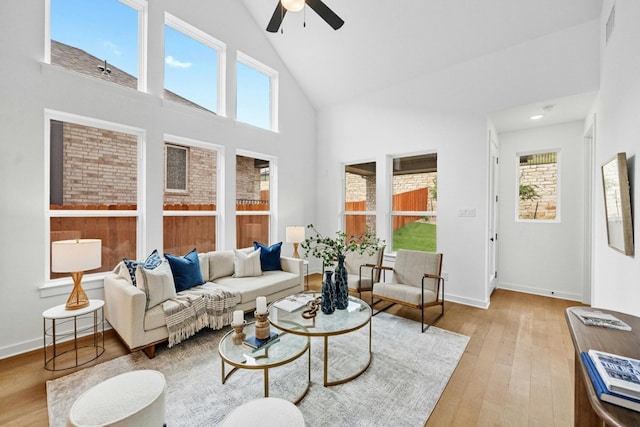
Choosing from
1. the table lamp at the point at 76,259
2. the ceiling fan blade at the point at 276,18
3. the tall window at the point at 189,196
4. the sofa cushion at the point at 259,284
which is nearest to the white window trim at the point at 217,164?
the tall window at the point at 189,196

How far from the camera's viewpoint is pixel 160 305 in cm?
266

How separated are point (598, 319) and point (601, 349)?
402 millimetres

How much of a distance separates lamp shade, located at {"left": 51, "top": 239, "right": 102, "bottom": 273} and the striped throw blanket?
774 mm

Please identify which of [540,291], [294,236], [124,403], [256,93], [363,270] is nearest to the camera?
[124,403]

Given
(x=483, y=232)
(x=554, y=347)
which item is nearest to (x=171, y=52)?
(x=483, y=232)

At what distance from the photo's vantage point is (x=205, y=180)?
414cm

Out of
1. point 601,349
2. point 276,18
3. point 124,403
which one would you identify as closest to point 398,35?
point 276,18

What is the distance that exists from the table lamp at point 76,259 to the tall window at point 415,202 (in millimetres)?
4105

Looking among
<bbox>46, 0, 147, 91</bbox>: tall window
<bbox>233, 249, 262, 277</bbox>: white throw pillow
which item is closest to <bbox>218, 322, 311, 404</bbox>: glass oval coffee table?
<bbox>233, 249, 262, 277</bbox>: white throw pillow

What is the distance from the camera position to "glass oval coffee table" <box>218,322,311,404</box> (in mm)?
Answer: 1808

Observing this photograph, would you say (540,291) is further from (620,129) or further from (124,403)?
(124,403)

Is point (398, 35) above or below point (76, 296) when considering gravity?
above

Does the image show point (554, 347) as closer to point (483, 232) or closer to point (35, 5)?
point (483, 232)

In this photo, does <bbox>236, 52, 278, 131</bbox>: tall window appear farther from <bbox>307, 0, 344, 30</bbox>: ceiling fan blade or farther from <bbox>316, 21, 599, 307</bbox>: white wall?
<bbox>307, 0, 344, 30</bbox>: ceiling fan blade
